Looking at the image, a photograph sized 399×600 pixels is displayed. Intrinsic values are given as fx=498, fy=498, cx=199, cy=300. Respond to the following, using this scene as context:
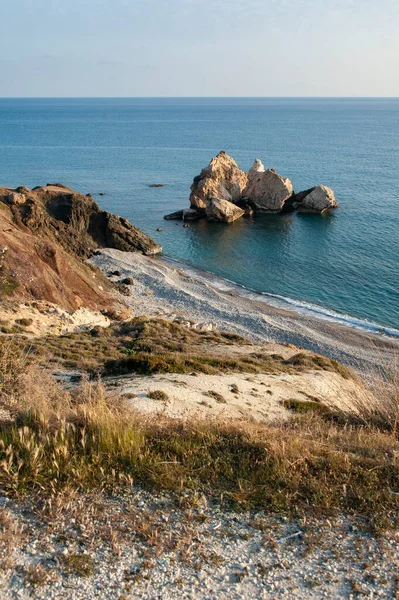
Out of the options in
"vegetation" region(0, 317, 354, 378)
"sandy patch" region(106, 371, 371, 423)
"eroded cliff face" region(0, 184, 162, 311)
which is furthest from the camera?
"eroded cliff face" region(0, 184, 162, 311)

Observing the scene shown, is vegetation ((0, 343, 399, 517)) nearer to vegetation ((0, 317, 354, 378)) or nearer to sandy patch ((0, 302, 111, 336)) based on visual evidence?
vegetation ((0, 317, 354, 378))

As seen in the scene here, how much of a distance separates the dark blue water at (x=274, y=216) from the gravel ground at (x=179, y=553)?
35625 millimetres

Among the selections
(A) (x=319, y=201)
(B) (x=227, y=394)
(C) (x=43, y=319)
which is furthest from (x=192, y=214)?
(B) (x=227, y=394)

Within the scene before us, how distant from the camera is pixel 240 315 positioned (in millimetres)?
40031

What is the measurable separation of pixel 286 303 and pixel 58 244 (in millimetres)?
21008

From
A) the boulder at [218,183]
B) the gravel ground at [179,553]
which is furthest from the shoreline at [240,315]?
the gravel ground at [179,553]

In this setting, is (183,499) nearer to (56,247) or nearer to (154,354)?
(154,354)

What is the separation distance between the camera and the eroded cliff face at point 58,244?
3122 cm

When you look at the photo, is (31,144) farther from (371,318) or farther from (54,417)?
(54,417)

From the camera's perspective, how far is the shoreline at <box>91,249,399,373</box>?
35156 mm

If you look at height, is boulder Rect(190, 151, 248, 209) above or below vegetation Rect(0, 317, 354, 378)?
above

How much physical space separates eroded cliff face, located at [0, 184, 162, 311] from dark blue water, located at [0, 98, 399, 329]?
27.4ft

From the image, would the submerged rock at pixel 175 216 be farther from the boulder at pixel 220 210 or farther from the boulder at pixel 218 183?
the boulder at pixel 220 210

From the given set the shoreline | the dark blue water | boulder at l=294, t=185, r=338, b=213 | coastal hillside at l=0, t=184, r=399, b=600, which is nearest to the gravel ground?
coastal hillside at l=0, t=184, r=399, b=600
